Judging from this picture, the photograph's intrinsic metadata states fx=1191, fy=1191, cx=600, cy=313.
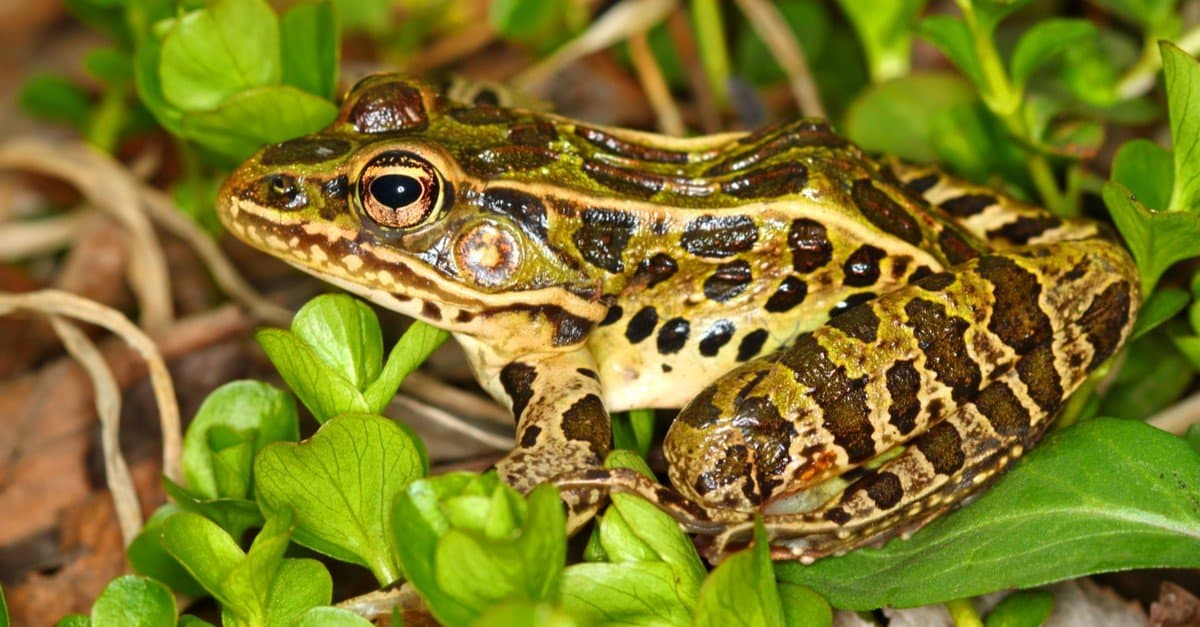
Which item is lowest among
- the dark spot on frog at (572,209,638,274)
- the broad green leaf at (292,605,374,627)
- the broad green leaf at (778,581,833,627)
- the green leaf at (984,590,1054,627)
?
the green leaf at (984,590,1054,627)

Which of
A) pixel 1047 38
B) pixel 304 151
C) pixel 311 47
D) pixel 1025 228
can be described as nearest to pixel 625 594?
pixel 304 151

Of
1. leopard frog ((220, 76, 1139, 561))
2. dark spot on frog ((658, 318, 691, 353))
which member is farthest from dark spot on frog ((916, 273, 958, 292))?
dark spot on frog ((658, 318, 691, 353))

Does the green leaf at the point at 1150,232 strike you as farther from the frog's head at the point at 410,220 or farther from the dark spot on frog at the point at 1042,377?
the frog's head at the point at 410,220

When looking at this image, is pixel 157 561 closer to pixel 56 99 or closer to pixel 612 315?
pixel 612 315

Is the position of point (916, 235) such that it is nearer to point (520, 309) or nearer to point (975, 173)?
point (975, 173)

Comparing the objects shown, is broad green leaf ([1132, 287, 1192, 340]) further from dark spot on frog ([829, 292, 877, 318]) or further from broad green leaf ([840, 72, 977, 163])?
broad green leaf ([840, 72, 977, 163])

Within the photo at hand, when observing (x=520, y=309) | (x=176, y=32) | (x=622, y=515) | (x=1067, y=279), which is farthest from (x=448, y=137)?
(x=1067, y=279)
